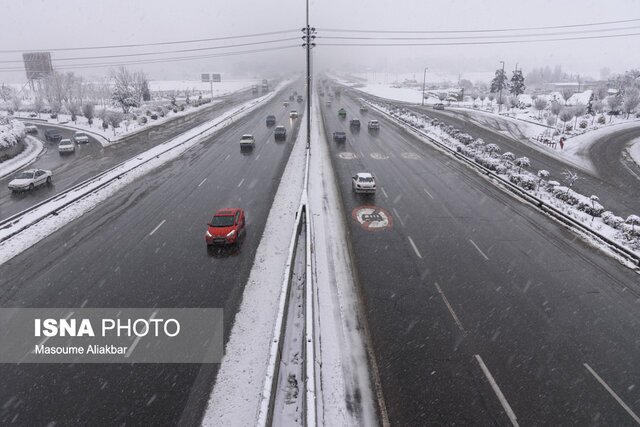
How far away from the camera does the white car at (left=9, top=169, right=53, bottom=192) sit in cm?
2842

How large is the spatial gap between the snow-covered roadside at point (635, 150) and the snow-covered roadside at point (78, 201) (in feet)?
159

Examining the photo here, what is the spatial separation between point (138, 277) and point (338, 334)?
893cm

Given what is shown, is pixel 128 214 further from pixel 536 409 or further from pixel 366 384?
A: pixel 536 409

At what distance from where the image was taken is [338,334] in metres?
12.0

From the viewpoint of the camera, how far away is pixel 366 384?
10.0m

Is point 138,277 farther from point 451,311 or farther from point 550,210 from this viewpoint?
point 550,210

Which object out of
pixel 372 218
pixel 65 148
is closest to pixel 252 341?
pixel 372 218

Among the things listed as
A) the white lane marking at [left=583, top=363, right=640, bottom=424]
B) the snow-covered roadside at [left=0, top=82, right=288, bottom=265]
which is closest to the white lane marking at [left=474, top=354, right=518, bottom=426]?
the white lane marking at [left=583, top=363, right=640, bottom=424]

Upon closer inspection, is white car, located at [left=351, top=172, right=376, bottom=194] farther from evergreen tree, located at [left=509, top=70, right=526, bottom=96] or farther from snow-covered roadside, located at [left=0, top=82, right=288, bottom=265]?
evergreen tree, located at [left=509, top=70, right=526, bottom=96]

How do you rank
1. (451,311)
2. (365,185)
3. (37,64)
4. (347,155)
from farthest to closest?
(37,64) < (347,155) < (365,185) < (451,311)

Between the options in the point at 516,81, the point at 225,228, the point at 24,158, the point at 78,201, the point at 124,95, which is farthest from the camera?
the point at 516,81

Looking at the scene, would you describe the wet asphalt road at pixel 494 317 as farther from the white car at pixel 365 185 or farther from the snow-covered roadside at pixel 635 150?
the snow-covered roadside at pixel 635 150

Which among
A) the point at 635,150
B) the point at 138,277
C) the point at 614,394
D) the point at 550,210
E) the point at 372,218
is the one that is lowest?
the point at 614,394

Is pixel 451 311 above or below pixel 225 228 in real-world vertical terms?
below
